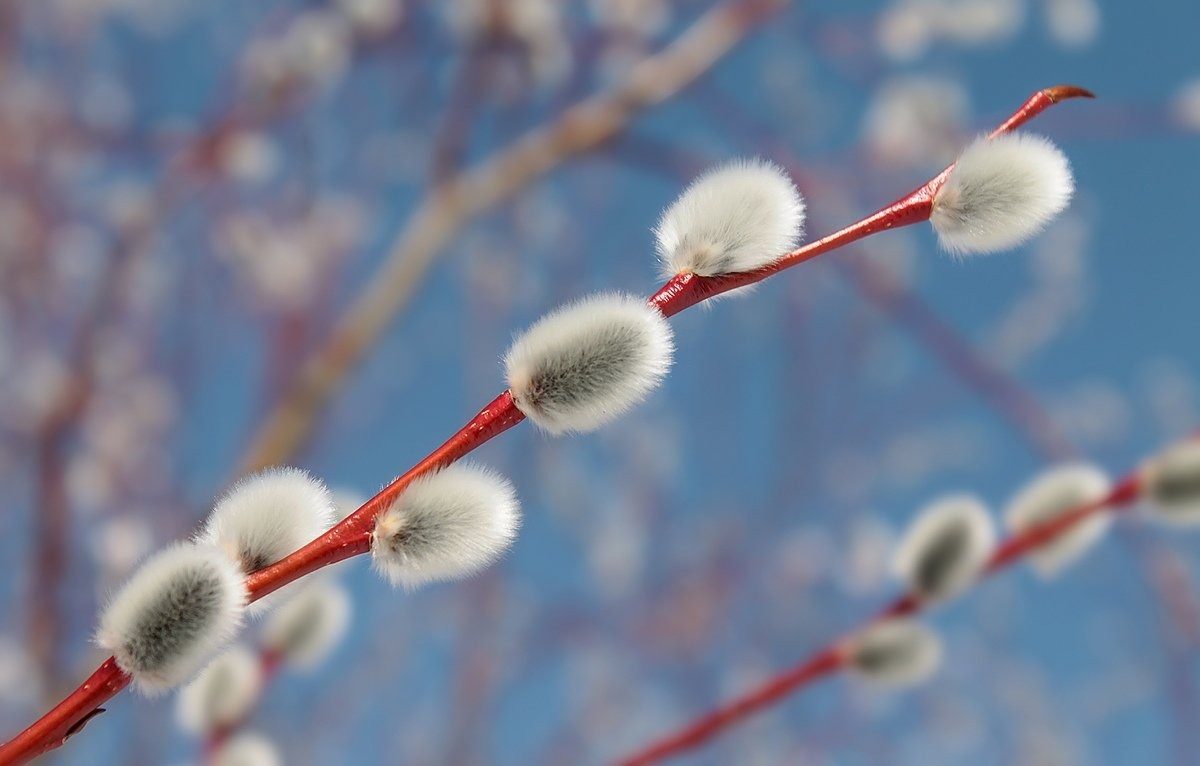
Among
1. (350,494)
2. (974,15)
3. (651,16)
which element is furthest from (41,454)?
(974,15)

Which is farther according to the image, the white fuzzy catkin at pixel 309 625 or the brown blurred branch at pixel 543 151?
the brown blurred branch at pixel 543 151

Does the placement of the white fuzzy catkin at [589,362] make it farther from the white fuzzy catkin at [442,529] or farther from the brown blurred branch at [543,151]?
the brown blurred branch at [543,151]

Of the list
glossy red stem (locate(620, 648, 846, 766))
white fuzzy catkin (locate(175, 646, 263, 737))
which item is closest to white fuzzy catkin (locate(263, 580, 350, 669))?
white fuzzy catkin (locate(175, 646, 263, 737))

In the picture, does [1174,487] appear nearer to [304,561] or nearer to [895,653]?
[895,653]

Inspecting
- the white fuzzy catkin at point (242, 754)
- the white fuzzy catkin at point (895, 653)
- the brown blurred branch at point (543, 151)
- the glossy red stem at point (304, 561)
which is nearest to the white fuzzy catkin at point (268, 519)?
the glossy red stem at point (304, 561)

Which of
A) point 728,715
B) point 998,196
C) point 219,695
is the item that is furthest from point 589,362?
point 219,695

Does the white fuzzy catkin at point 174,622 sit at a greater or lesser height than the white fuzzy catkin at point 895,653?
greater
